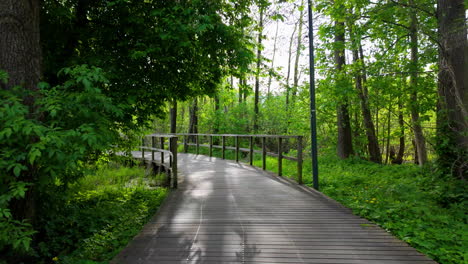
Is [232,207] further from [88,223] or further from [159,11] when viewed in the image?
[159,11]

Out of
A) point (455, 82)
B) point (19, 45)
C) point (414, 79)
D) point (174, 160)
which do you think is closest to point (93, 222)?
point (174, 160)

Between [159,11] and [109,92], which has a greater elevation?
[159,11]

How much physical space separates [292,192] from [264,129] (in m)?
14.6

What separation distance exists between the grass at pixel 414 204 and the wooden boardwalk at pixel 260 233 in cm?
27

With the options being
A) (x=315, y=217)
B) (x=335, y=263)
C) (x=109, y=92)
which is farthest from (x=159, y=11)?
(x=335, y=263)

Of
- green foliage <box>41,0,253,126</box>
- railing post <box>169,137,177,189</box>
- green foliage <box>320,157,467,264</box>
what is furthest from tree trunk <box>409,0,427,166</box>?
railing post <box>169,137,177,189</box>

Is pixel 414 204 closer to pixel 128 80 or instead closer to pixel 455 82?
pixel 455 82

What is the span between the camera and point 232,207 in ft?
18.2

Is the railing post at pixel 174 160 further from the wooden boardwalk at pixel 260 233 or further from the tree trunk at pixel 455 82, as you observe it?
the tree trunk at pixel 455 82

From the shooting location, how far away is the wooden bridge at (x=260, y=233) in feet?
11.5

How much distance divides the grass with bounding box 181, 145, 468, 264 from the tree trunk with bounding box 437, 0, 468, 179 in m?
0.59

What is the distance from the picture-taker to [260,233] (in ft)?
13.9

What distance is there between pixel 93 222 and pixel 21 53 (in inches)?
116

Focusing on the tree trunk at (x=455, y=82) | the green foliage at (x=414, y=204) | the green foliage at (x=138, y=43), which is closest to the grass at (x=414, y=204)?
the green foliage at (x=414, y=204)
